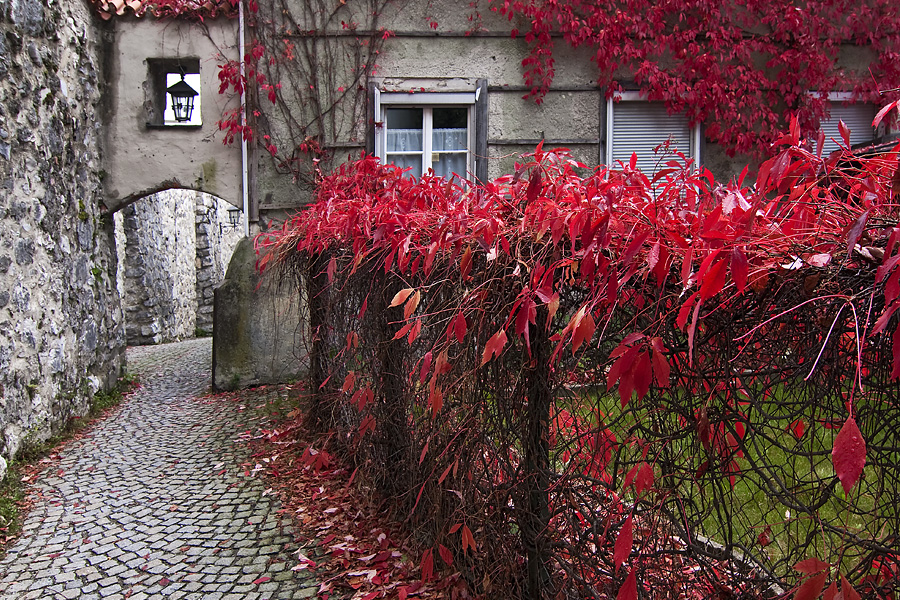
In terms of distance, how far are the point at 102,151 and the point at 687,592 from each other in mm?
7825

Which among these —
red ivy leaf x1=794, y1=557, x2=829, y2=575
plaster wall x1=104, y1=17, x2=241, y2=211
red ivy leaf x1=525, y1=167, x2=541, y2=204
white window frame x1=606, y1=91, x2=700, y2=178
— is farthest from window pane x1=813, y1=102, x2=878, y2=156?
red ivy leaf x1=794, y1=557, x2=829, y2=575

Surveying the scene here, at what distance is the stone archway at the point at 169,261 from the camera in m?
11.6

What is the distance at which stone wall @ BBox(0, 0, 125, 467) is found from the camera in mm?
4898

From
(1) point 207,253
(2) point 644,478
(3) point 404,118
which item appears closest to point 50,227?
(3) point 404,118

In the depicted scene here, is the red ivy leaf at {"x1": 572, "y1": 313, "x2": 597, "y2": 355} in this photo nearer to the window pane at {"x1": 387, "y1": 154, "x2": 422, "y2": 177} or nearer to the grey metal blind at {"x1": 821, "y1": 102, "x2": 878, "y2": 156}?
the window pane at {"x1": 387, "y1": 154, "x2": 422, "y2": 177}

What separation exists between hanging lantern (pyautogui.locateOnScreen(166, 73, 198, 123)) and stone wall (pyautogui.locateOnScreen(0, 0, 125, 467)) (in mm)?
873

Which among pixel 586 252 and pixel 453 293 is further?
pixel 453 293

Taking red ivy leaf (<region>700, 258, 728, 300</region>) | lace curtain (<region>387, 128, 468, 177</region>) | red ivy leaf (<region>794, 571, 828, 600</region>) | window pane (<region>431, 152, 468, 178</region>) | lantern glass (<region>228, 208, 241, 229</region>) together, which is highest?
lace curtain (<region>387, 128, 468, 177</region>)

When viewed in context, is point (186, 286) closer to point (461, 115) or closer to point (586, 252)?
point (461, 115)

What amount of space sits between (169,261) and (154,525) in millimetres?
10258

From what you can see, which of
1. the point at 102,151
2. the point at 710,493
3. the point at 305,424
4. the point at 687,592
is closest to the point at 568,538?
the point at 687,592

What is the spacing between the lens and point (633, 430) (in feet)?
5.23

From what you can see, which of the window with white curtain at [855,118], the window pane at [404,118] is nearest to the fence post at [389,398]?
the window pane at [404,118]

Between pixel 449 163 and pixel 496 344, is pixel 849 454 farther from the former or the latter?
pixel 449 163
